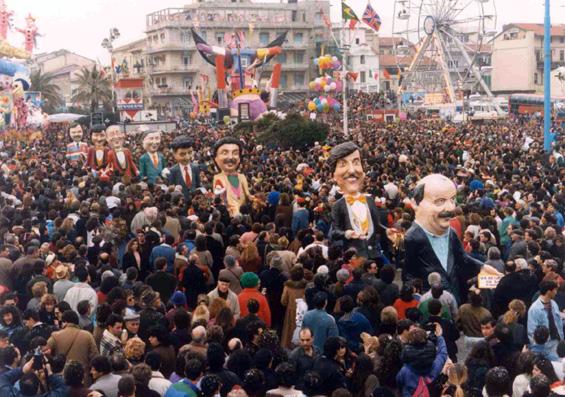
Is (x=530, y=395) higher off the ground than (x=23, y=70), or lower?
lower

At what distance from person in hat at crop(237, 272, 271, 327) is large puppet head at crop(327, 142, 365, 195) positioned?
148 inches

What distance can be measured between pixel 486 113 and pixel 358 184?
133 ft

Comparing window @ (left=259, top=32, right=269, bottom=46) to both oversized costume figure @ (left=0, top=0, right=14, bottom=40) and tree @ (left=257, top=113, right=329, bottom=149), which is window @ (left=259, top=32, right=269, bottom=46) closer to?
oversized costume figure @ (left=0, top=0, right=14, bottom=40)

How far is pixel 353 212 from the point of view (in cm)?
1138

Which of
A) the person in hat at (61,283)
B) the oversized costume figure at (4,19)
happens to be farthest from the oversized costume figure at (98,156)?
the oversized costume figure at (4,19)

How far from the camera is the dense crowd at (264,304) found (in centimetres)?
598

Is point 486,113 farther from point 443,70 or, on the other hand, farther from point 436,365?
point 436,365

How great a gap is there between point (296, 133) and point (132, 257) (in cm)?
1942

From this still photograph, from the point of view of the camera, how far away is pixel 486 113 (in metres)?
50.2

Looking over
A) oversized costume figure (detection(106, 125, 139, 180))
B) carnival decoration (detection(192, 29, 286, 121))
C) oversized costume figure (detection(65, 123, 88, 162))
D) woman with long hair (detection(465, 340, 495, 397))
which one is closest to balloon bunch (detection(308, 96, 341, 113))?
carnival decoration (detection(192, 29, 286, 121))

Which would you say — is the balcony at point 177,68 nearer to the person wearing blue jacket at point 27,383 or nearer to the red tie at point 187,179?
the red tie at point 187,179

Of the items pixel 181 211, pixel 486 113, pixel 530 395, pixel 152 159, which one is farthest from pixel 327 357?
pixel 486 113

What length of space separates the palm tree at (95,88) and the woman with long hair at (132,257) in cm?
4777

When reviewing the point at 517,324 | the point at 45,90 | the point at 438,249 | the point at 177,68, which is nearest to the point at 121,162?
the point at 438,249
